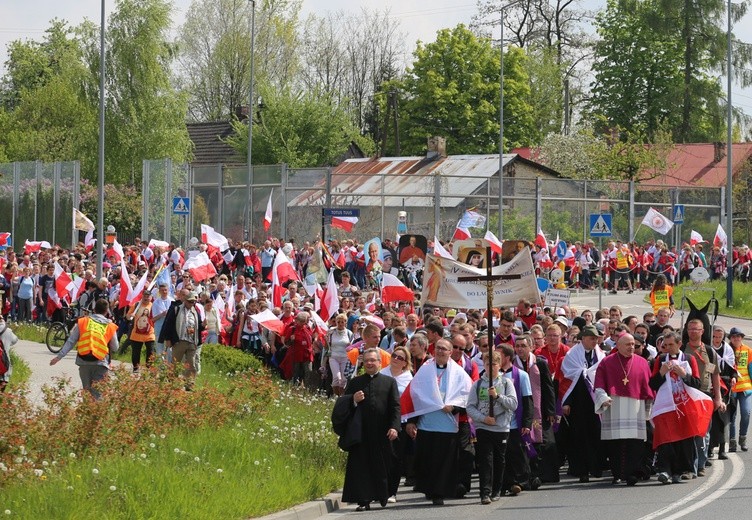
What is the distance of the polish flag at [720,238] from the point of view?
44688 millimetres

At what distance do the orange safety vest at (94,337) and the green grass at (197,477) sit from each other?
84.5 inches

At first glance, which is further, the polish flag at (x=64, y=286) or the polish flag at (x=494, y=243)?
the polish flag at (x=494, y=243)

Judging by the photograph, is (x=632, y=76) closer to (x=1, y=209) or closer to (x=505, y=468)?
(x=1, y=209)

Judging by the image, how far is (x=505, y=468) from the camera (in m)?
13.8

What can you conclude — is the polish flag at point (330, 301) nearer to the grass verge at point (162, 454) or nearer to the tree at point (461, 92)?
the grass verge at point (162, 454)

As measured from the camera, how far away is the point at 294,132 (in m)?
69.3

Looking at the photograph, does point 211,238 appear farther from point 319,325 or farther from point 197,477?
point 197,477

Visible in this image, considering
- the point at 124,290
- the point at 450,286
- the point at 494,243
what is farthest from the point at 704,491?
the point at 494,243

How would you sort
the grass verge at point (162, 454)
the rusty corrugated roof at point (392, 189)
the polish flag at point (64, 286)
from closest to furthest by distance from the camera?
1. the grass verge at point (162, 454)
2. the polish flag at point (64, 286)
3. the rusty corrugated roof at point (392, 189)

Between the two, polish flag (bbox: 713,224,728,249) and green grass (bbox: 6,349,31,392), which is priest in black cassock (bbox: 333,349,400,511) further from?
polish flag (bbox: 713,224,728,249)

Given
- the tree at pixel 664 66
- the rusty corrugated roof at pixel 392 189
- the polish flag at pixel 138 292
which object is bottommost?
the polish flag at pixel 138 292

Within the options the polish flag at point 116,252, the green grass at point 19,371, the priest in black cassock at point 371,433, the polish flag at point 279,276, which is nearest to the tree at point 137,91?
the polish flag at point 116,252

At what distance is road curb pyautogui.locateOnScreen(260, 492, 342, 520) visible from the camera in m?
12.1

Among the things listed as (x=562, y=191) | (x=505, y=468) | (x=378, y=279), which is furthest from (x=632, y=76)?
(x=505, y=468)
